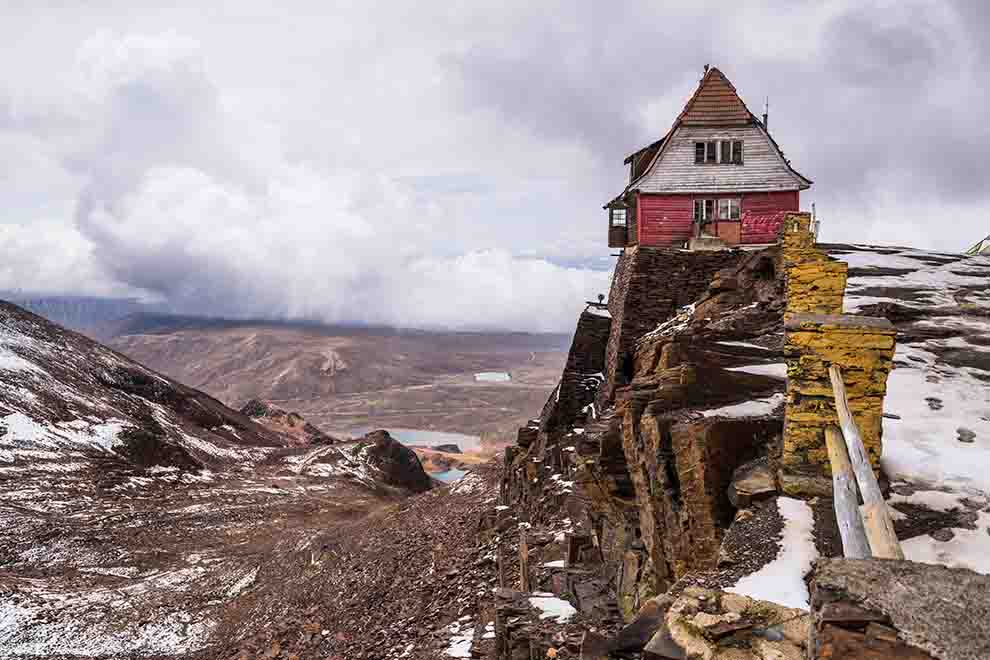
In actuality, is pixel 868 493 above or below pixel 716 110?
below

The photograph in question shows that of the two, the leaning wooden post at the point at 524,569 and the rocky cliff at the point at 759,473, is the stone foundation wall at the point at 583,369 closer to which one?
the rocky cliff at the point at 759,473

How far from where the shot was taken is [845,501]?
560cm

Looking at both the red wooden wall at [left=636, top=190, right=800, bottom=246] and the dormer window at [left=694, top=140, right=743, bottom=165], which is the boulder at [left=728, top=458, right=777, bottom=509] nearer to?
the red wooden wall at [left=636, top=190, right=800, bottom=246]

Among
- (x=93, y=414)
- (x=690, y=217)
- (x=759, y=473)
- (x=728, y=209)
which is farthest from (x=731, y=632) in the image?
(x=93, y=414)

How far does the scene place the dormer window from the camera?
26781 millimetres

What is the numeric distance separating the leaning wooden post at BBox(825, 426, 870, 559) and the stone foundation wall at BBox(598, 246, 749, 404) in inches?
569

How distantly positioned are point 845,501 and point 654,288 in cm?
1635

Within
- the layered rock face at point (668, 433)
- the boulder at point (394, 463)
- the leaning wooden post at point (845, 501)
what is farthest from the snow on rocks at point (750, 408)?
the boulder at point (394, 463)

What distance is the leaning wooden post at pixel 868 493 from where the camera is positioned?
4.84 metres

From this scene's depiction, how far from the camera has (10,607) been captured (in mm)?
24625

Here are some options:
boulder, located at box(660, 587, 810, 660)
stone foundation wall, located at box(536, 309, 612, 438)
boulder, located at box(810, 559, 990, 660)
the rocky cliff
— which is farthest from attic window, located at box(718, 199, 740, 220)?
boulder, located at box(810, 559, 990, 660)

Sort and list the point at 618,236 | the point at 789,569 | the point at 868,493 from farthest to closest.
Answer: the point at 618,236
the point at 789,569
the point at 868,493

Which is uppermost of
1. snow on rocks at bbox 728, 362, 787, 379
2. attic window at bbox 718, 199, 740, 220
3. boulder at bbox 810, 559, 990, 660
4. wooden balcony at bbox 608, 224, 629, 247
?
attic window at bbox 718, 199, 740, 220

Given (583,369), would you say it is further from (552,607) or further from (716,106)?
(552,607)
